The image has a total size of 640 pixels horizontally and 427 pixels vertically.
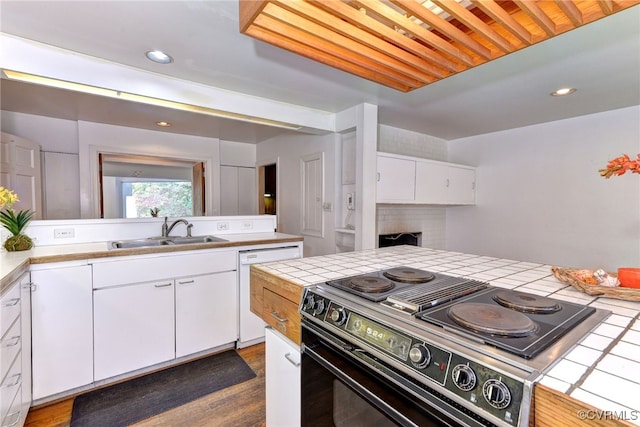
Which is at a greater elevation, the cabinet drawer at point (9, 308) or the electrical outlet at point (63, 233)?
the electrical outlet at point (63, 233)

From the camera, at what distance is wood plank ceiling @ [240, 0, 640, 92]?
1055 mm

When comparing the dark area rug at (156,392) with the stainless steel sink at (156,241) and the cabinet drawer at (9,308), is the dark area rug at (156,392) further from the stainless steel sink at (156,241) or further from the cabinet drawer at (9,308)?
the stainless steel sink at (156,241)

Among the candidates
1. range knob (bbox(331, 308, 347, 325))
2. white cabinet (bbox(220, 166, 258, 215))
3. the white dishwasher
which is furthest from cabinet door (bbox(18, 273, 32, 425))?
white cabinet (bbox(220, 166, 258, 215))

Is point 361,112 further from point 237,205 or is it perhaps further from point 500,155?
point 237,205

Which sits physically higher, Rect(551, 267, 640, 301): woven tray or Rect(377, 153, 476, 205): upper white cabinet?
Rect(377, 153, 476, 205): upper white cabinet

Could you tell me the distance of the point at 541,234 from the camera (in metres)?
3.51

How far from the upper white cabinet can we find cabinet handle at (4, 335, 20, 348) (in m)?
2.81

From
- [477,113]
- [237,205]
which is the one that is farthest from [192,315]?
[477,113]

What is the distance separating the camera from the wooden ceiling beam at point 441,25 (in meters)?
1.04

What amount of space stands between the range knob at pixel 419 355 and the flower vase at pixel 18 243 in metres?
2.49

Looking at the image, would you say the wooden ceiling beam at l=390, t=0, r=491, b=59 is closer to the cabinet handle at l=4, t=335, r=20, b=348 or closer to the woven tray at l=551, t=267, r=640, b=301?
the woven tray at l=551, t=267, r=640, b=301

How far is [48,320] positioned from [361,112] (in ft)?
9.50

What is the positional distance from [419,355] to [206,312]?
6.79 feet

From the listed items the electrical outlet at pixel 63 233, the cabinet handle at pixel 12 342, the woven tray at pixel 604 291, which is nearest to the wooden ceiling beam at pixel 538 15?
the woven tray at pixel 604 291
